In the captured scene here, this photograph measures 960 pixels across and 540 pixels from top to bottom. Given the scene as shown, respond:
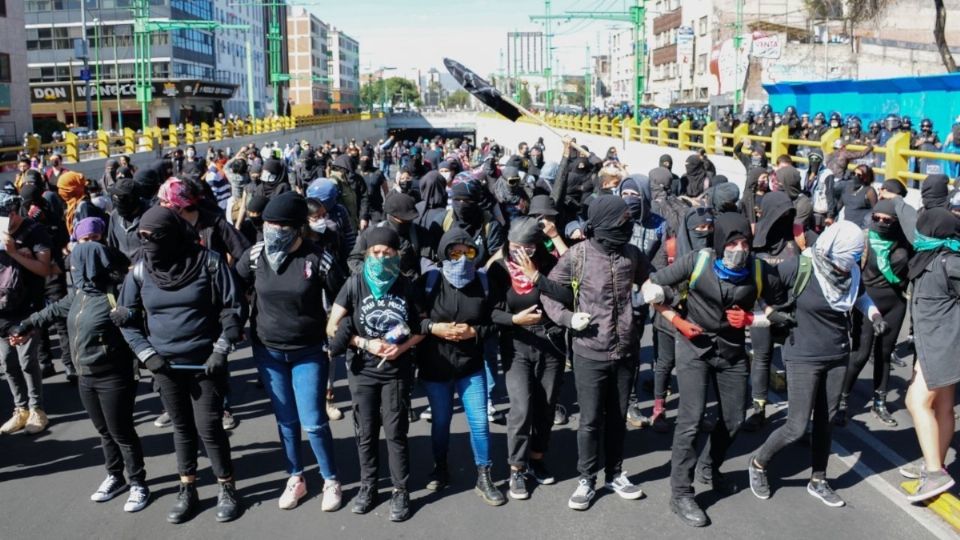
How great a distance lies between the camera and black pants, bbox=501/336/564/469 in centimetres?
531

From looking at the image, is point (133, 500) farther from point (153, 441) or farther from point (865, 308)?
point (865, 308)

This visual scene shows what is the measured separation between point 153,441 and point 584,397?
138 inches

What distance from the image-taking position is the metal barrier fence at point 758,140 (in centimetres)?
1246

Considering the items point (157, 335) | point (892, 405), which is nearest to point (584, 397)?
point (157, 335)

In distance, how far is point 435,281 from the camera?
5.20 meters

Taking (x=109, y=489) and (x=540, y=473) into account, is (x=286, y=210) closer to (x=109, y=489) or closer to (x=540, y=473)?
(x=109, y=489)

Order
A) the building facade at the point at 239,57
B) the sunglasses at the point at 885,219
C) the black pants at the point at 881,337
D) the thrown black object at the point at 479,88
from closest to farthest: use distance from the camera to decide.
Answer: the sunglasses at the point at 885,219 → the black pants at the point at 881,337 → the thrown black object at the point at 479,88 → the building facade at the point at 239,57

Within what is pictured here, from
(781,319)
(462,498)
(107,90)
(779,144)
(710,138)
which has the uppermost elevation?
(107,90)

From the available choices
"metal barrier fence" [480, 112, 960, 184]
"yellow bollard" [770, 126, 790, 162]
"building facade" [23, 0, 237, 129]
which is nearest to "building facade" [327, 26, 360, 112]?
"building facade" [23, 0, 237, 129]

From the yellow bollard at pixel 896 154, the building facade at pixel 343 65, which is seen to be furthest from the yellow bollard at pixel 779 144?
the building facade at pixel 343 65

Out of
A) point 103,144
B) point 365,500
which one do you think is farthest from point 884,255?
point 103,144

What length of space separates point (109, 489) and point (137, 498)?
297mm

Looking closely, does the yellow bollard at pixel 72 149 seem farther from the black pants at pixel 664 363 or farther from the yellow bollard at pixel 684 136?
the black pants at pixel 664 363

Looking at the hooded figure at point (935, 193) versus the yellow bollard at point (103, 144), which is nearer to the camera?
the hooded figure at point (935, 193)
